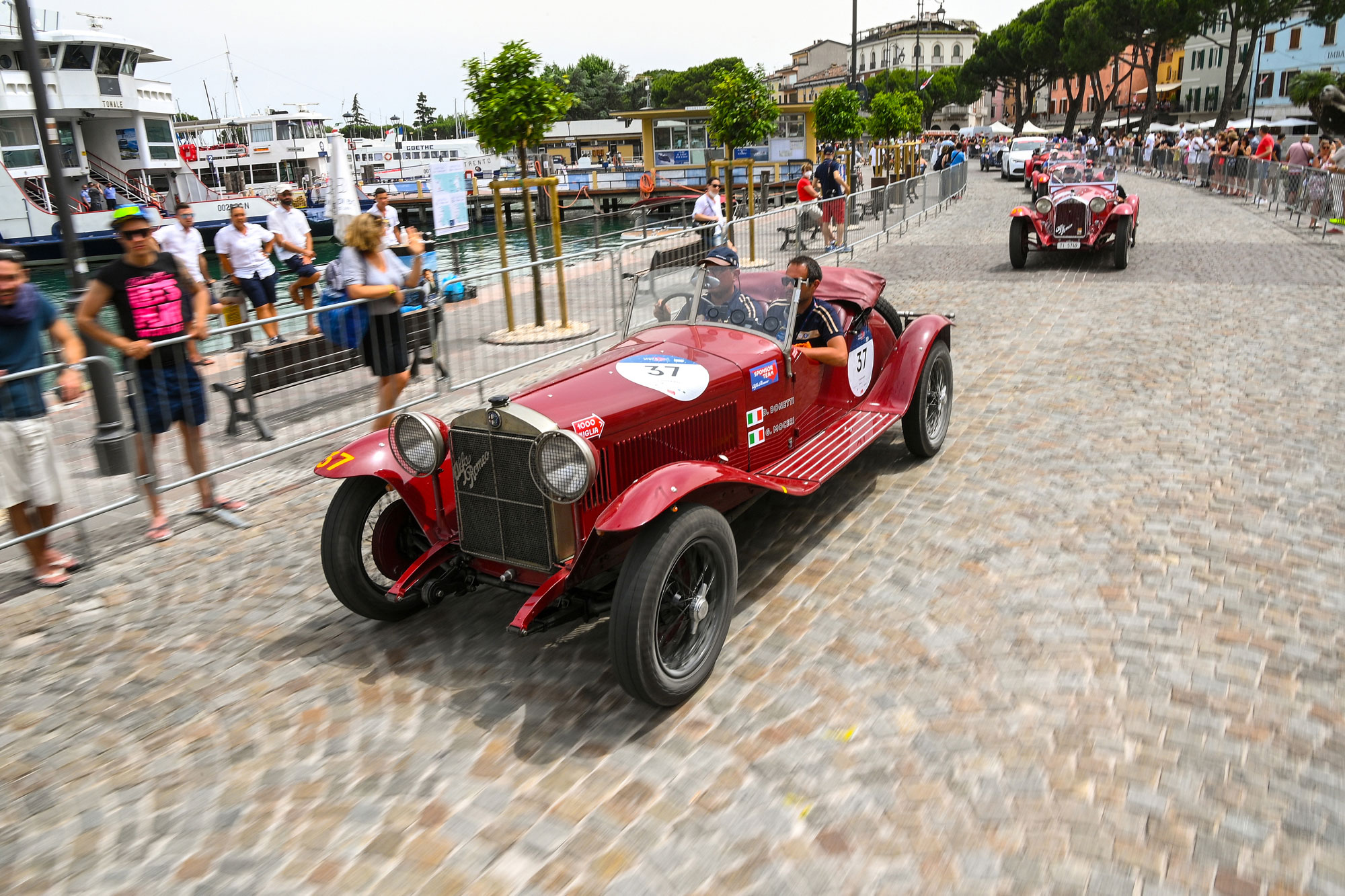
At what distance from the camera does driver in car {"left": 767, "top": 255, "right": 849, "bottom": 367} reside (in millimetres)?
5426

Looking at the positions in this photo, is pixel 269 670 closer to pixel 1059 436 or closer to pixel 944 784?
pixel 944 784

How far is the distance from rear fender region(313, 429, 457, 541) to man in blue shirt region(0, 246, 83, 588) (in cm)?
193

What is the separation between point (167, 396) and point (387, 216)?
19.8 ft

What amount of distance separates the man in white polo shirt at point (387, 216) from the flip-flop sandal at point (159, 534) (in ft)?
13.0

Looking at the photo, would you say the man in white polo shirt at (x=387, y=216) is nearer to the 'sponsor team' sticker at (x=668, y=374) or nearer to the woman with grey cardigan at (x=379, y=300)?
the woman with grey cardigan at (x=379, y=300)

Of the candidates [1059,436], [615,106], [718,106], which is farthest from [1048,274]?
[615,106]

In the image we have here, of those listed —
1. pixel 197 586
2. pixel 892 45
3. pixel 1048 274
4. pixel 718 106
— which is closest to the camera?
pixel 197 586

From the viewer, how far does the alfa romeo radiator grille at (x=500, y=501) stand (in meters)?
3.95

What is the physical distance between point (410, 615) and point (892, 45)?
468ft

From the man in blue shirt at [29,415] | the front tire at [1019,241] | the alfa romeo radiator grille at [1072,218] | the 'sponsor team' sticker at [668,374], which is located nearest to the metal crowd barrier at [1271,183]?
the alfa romeo radiator grille at [1072,218]

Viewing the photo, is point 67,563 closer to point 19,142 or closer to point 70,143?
point 19,142

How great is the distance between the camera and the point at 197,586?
509 cm

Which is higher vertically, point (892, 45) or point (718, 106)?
point (892, 45)

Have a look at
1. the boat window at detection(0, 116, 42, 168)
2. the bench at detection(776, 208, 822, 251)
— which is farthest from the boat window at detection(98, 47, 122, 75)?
the bench at detection(776, 208, 822, 251)
